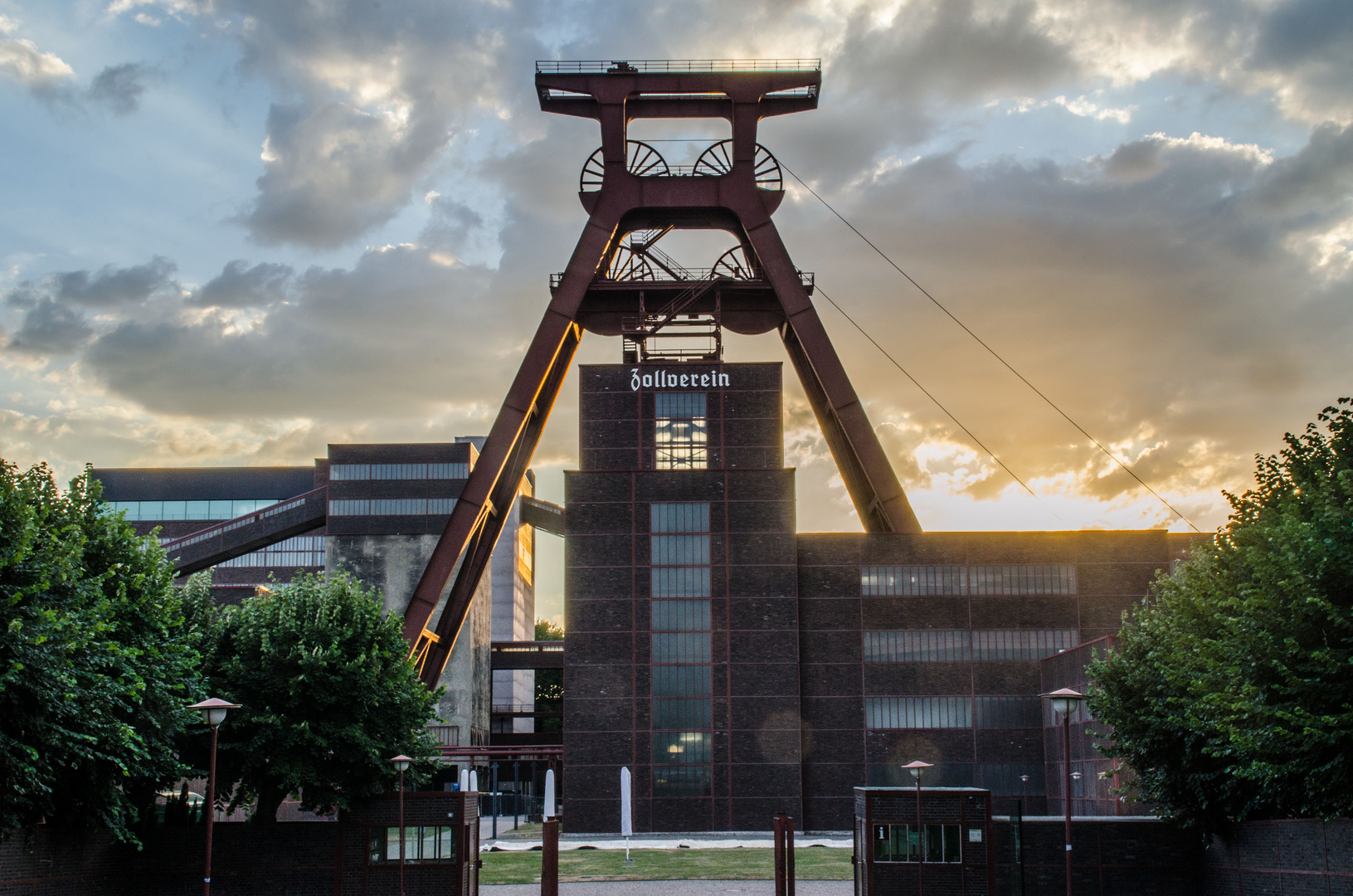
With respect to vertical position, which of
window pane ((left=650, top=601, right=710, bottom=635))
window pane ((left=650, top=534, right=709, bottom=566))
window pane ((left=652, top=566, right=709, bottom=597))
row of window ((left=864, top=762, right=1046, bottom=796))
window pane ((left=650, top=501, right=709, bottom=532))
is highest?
window pane ((left=650, top=501, right=709, bottom=532))

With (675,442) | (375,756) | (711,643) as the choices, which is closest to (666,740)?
(711,643)

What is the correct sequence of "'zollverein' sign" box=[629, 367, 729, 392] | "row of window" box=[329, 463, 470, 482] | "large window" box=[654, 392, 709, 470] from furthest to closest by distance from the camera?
"row of window" box=[329, 463, 470, 482], "'zollverein' sign" box=[629, 367, 729, 392], "large window" box=[654, 392, 709, 470]

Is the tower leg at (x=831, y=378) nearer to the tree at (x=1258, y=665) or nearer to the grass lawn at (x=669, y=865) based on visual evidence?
the grass lawn at (x=669, y=865)

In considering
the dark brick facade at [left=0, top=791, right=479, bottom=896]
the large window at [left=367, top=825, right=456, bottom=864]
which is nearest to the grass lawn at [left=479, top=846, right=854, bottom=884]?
the large window at [left=367, top=825, right=456, bottom=864]

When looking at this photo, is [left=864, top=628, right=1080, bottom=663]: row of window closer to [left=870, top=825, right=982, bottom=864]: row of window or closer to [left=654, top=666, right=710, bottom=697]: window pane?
[left=654, top=666, right=710, bottom=697]: window pane

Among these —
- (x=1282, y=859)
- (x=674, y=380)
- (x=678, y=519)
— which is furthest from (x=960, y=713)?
(x=1282, y=859)

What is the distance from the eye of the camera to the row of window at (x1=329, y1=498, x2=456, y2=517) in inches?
3585

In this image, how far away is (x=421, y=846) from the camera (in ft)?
96.3

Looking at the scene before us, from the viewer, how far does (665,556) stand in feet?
200

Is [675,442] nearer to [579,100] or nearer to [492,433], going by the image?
[492,433]

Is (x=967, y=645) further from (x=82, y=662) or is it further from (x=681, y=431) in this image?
(x=82, y=662)

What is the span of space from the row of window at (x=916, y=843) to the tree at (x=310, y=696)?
41.3ft

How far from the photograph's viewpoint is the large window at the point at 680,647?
5906cm

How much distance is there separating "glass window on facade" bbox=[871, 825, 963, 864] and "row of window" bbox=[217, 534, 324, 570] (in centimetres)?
8680
